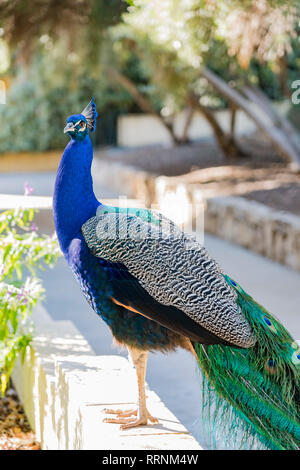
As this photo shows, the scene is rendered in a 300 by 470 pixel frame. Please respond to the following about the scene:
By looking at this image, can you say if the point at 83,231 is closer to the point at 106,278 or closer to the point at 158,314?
the point at 106,278

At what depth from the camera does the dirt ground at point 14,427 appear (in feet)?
11.5

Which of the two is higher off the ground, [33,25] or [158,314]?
[33,25]

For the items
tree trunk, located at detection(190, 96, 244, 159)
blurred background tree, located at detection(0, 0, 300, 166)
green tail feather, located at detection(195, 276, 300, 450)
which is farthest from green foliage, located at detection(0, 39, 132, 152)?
green tail feather, located at detection(195, 276, 300, 450)

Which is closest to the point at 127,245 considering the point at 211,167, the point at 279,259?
the point at 279,259

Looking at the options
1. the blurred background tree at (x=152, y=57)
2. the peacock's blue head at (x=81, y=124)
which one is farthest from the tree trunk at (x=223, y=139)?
the peacock's blue head at (x=81, y=124)

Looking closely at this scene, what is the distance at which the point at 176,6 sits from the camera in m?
5.12

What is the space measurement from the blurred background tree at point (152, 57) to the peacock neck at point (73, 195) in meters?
0.90

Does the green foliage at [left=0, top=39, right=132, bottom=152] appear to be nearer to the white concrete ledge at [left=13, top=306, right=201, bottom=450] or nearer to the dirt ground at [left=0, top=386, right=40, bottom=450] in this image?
the dirt ground at [left=0, top=386, right=40, bottom=450]

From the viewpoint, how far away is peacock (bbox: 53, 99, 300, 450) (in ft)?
8.13

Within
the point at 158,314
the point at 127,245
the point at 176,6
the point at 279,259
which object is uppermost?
the point at 176,6

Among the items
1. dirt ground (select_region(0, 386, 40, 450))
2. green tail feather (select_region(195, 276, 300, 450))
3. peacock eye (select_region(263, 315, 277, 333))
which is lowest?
dirt ground (select_region(0, 386, 40, 450))

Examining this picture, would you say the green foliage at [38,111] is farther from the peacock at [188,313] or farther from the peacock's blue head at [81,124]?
the peacock at [188,313]

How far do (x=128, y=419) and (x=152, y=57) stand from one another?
7572 millimetres
